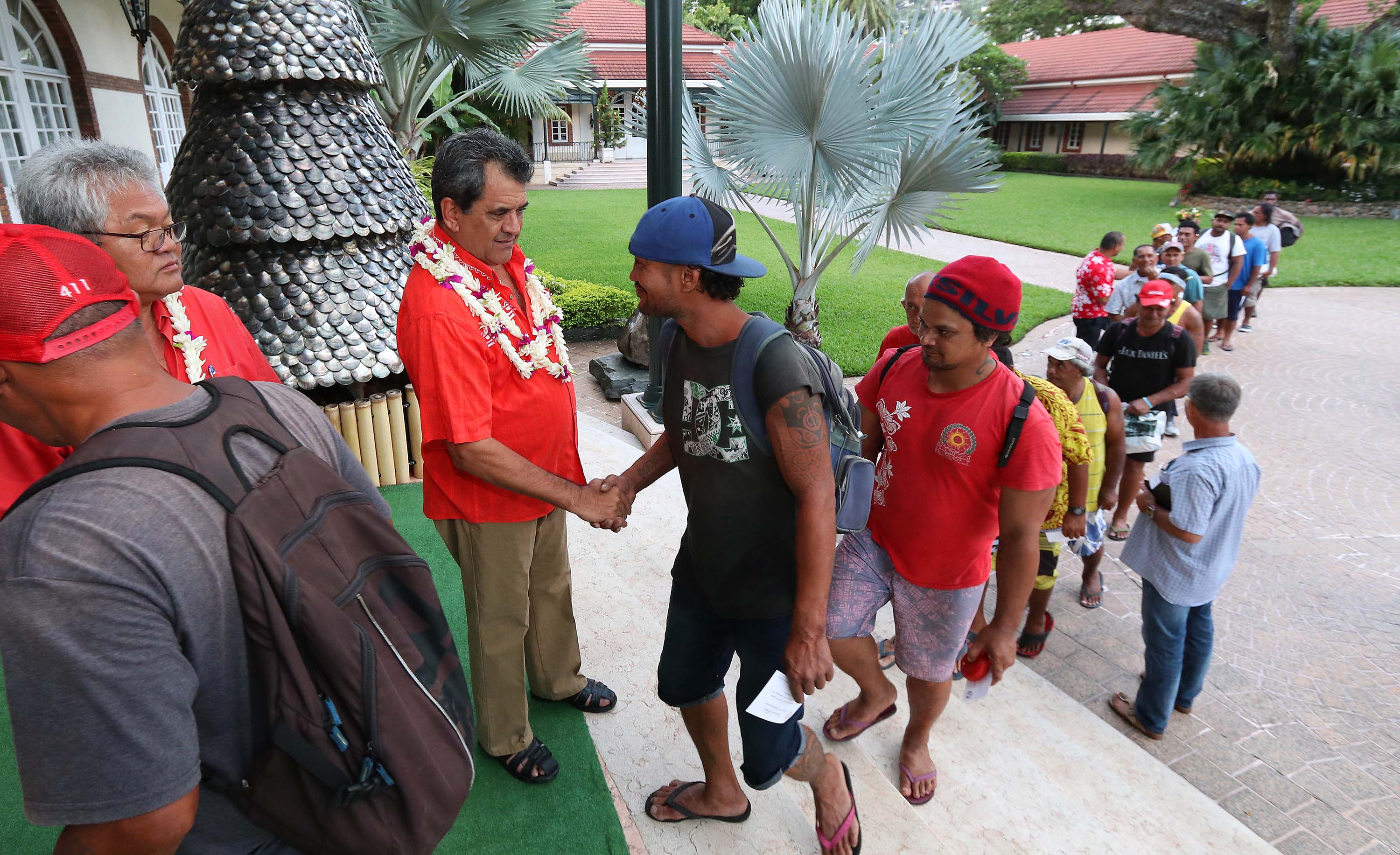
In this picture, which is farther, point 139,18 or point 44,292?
point 139,18

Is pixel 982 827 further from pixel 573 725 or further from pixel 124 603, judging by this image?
pixel 124 603

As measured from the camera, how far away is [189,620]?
4.01 feet

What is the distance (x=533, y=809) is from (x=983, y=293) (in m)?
2.33

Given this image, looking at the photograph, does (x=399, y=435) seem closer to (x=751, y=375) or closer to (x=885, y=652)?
(x=885, y=652)

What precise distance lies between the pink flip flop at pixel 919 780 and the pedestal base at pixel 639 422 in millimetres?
3379

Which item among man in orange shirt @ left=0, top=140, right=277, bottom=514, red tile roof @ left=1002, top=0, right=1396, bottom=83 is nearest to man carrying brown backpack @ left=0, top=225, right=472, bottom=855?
man in orange shirt @ left=0, top=140, right=277, bottom=514

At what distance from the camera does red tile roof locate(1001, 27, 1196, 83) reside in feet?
115

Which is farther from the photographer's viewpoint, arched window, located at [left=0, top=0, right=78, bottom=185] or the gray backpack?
arched window, located at [left=0, top=0, right=78, bottom=185]

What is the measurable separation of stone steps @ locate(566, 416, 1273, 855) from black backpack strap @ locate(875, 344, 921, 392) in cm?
146

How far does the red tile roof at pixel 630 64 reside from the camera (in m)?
33.5

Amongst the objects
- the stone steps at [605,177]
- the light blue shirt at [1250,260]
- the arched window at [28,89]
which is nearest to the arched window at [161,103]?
the arched window at [28,89]

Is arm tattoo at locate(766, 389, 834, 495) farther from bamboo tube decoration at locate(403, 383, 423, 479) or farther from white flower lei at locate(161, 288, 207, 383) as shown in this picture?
bamboo tube decoration at locate(403, 383, 423, 479)

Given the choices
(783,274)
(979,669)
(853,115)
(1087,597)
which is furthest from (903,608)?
(783,274)

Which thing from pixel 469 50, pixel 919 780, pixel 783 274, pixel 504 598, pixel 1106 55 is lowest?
pixel 919 780
